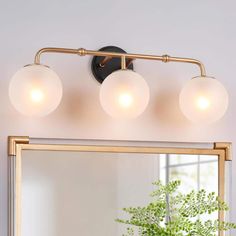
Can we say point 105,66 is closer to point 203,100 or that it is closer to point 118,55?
point 118,55

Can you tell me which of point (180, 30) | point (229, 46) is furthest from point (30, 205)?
point (229, 46)

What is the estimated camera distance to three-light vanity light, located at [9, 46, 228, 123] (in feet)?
4.37

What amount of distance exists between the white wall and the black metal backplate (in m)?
0.02

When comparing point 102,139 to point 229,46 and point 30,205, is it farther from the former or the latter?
point 229,46

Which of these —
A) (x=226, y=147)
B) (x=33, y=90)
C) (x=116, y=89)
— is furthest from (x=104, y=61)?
(x=226, y=147)

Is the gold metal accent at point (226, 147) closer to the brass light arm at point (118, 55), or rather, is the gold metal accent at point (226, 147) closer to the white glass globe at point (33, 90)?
the brass light arm at point (118, 55)

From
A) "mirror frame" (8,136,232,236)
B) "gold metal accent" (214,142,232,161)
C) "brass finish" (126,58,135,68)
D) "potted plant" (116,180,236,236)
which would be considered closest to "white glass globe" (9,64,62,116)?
"mirror frame" (8,136,232,236)

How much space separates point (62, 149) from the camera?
1428mm

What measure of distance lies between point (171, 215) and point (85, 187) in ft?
0.82

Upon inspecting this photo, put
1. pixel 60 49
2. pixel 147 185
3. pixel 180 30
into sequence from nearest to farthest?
pixel 60 49, pixel 147 185, pixel 180 30

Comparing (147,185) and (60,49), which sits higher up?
(60,49)

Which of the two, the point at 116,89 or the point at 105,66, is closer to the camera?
Answer: the point at 116,89

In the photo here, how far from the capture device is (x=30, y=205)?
1.39 m

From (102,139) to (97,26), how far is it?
0.33 metres
